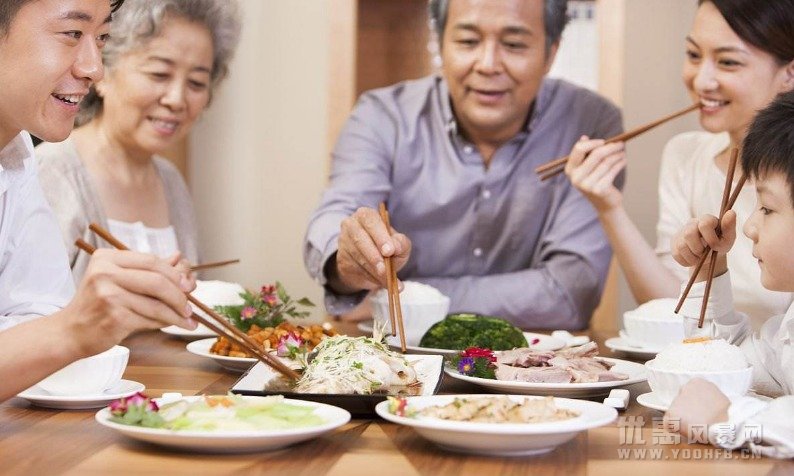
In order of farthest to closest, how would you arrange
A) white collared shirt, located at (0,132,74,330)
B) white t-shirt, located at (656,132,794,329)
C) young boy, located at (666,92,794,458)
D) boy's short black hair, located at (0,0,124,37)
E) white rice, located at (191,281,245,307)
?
1. white t-shirt, located at (656,132,794,329)
2. white rice, located at (191,281,245,307)
3. white collared shirt, located at (0,132,74,330)
4. boy's short black hair, located at (0,0,124,37)
5. young boy, located at (666,92,794,458)

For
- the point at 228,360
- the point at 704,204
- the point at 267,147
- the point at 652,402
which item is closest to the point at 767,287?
the point at 652,402

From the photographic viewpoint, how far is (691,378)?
1.43 m

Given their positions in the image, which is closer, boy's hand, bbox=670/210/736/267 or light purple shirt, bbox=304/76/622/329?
boy's hand, bbox=670/210/736/267

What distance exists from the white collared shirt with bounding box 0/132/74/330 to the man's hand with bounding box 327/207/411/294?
0.61 meters

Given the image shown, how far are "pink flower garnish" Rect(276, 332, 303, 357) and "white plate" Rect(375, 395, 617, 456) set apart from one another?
1.41 feet

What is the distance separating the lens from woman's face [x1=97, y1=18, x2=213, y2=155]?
3.13 metres

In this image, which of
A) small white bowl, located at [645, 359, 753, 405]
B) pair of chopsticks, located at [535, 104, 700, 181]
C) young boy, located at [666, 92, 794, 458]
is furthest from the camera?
pair of chopsticks, located at [535, 104, 700, 181]

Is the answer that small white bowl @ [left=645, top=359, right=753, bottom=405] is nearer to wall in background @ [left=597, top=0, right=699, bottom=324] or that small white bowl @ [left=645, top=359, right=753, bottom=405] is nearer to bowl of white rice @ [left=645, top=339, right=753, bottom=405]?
bowl of white rice @ [left=645, top=339, right=753, bottom=405]

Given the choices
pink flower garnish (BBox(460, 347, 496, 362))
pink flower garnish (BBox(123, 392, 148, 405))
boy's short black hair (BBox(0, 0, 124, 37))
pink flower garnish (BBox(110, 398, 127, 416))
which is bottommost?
pink flower garnish (BBox(460, 347, 496, 362))

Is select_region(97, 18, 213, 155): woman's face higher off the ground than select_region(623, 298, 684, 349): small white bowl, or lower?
higher

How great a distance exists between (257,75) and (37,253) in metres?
2.63

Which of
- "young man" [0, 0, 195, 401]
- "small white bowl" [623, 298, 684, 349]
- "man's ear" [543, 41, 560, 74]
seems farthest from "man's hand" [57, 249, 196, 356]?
"man's ear" [543, 41, 560, 74]

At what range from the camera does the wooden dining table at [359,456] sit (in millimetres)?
1197

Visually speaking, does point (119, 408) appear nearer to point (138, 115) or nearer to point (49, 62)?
point (49, 62)
